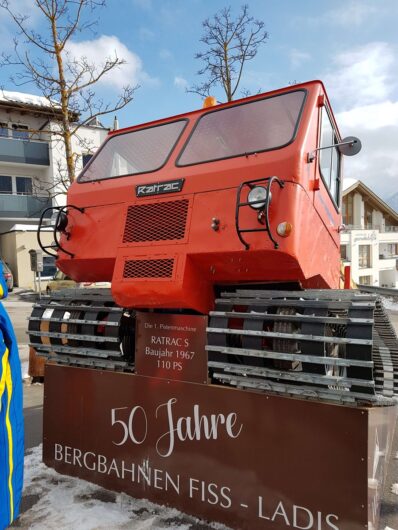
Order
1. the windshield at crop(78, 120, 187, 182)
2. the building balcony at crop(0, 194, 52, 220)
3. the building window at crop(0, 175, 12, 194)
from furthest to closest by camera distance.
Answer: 1. the building window at crop(0, 175, 12, 194)
2. the building balcony at crop(0, 194, 52, 220)
3. the windshield at crop(78, 120, 187, 182)

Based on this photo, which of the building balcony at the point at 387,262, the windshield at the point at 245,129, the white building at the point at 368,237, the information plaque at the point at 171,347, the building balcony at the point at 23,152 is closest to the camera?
the information plaque at the point at 171,347

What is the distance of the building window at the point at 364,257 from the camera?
3734 cm

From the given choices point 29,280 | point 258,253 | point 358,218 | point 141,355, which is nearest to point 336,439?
point 258,253

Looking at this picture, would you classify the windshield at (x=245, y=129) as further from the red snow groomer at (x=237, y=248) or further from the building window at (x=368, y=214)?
the building window at (x=368, y=214)

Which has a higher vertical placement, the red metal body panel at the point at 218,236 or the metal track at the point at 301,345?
the red metal body panel at the point at 218,236

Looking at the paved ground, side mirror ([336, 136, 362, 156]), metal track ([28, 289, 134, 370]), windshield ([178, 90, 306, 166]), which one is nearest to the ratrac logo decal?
windshield ([178, 90, 306, 166])

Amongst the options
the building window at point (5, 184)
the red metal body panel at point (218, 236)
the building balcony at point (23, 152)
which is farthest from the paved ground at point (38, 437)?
the building window at point (5, 184)

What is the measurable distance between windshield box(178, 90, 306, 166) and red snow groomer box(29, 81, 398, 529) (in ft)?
0.04

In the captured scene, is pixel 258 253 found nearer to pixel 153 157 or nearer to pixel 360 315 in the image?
pixel 360 315

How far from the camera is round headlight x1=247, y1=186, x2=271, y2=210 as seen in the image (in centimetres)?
285

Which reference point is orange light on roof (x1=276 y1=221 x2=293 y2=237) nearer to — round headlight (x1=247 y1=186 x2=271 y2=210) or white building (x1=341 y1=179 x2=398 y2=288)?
round headlight (x1=247 y1=186 x2=271 y2=210)

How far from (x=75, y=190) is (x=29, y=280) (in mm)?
22749

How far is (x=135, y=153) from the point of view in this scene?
4.18m

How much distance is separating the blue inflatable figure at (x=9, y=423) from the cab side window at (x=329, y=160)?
2483 millimetres
